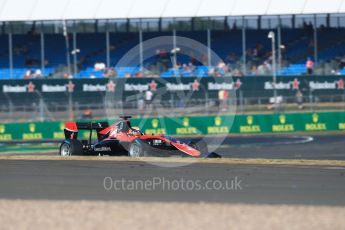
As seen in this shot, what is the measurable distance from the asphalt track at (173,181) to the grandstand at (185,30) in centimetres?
2591

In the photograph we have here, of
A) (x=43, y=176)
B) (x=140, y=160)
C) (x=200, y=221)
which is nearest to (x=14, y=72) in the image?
(x=140, y=160)

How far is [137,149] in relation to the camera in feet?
70.3

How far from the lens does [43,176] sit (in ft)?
54.1

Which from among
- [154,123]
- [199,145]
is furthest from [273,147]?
[199,145]

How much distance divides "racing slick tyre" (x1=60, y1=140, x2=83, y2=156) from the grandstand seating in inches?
885

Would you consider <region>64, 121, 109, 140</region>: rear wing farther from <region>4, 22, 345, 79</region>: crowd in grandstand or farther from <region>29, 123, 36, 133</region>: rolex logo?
<region>4, 22, 345, 79</region>: crowd in grandstand

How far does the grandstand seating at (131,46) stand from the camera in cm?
4619

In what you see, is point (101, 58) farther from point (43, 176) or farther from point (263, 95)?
point (43, 176)

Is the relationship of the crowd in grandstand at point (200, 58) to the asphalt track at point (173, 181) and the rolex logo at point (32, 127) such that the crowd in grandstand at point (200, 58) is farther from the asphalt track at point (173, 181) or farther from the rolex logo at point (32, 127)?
the asphalt track at point (173, 181)

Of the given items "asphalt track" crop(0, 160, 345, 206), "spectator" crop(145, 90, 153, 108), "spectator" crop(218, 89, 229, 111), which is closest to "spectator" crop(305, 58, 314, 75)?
"spectator" crop(218, 89, 229, 111)

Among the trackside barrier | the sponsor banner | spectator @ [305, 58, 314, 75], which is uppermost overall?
spectator @ [305, 58, 314, 75]

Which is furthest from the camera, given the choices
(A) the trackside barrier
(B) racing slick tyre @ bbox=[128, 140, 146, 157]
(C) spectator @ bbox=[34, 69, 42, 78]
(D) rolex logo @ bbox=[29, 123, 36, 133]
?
(C) spectator @ bbox=[34, 69, 42, 78]

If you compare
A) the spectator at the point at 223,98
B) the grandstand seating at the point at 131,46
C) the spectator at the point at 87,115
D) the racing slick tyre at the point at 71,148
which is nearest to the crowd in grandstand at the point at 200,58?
the grandstand seating at the point at 131,46

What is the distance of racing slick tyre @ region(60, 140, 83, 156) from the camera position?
73.4ft
